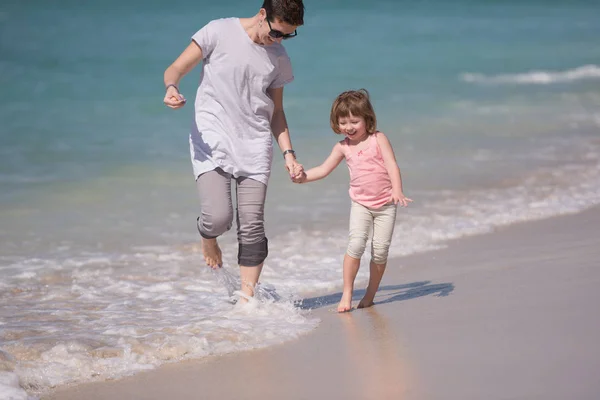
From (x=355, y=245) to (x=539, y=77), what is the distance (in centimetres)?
1865

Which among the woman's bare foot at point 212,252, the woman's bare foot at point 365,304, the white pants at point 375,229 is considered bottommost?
the woman's bare foot at point 365,304

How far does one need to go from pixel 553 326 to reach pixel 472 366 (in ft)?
2.16

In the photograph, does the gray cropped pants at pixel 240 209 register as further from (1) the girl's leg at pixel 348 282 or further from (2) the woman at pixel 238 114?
(1) the girl's leg at pixel 348 282

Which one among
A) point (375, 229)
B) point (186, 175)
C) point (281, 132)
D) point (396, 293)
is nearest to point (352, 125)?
point (281, 132)

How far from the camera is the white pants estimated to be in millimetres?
5438

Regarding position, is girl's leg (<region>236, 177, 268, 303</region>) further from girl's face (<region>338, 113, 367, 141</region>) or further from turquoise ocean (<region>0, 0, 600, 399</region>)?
girl's face (<region>338, 113, 367, 141</region>)

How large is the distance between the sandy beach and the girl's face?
951 millimetres

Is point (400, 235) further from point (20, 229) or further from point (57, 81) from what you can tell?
point (57, 81)

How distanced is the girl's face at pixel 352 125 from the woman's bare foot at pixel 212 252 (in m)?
0.94

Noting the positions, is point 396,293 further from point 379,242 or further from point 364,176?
point 364,176

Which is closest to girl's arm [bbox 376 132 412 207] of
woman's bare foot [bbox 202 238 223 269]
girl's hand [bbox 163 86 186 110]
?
woman's bare foot [bbox 202 238 223 269]

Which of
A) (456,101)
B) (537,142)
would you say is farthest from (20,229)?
(456,101)

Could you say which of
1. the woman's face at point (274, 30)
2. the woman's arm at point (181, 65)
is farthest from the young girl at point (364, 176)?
the woman's arm at point (181, 65)

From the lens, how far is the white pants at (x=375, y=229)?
5.44 m
